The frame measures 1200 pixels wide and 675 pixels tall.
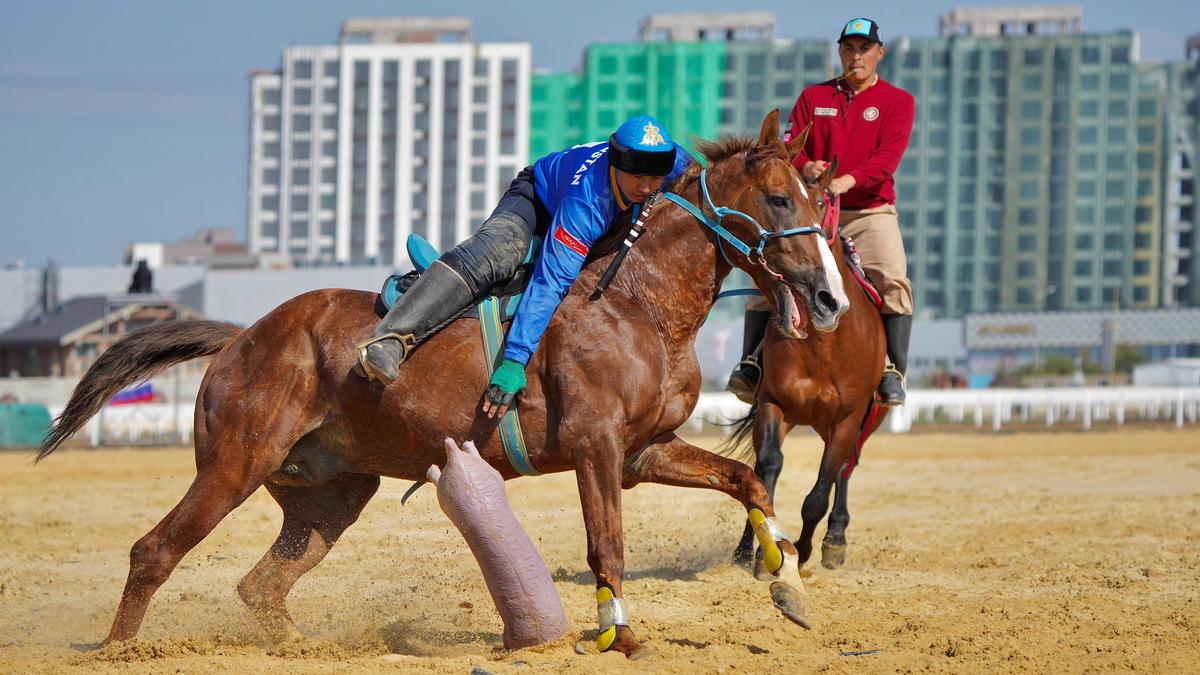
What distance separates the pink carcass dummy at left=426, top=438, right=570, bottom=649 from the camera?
621 centimetres

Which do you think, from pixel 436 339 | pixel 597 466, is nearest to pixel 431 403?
pixel 436 339

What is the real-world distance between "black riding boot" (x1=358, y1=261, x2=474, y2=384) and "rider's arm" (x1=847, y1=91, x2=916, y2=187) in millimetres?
3466

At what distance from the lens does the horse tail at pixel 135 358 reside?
7457mm

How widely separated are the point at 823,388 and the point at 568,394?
325 cm

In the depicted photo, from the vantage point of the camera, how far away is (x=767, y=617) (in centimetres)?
755

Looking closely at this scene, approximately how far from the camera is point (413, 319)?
654cm

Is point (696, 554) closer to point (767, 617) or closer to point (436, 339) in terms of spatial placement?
point (767, 617)

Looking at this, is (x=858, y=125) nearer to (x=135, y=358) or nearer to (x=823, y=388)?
(x=823, y=388)

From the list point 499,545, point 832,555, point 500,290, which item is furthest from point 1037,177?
point 499,545

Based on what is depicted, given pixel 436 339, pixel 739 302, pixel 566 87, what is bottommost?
pixel 739 302

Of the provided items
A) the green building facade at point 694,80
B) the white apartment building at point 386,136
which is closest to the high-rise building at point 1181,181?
the green building facade at point 694,80

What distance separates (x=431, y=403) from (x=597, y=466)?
0.96m

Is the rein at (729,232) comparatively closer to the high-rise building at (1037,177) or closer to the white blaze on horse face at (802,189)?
the white blaze on horse face at (802,189)

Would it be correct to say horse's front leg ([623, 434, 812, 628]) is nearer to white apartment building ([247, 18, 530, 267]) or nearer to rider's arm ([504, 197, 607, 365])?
rider's arm ([504, 197, 607, 365])
